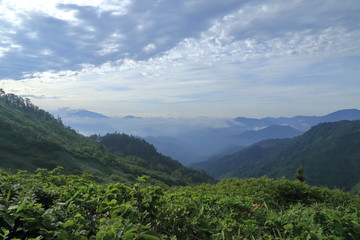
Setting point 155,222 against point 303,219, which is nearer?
point 155,222

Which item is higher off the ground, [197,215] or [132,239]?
[132,239]

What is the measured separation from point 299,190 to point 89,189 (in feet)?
42.1

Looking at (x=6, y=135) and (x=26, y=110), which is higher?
(x=26, y=110)

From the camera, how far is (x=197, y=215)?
395cm

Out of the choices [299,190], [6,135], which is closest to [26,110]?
[6,135]

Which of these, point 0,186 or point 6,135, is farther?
point 6,135

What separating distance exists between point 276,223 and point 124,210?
103 inches

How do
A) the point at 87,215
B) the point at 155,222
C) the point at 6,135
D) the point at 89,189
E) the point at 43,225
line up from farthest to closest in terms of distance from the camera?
the point at 6,135 < the point at 89,189 < the point at 155,222 < the point at 87,215 < the point at 43,225

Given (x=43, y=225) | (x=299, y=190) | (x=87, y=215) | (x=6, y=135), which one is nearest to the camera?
(x=43, y=225)

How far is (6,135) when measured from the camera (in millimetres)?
78125

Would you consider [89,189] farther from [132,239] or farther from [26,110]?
[26,110]

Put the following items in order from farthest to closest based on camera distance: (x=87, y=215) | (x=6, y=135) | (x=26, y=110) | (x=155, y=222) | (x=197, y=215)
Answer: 1. (x=26, y=110)
2. (x=6, y=135)
3. (x=197, y=215)
4. (x=155, y=222)
5. (x=87, y=215)

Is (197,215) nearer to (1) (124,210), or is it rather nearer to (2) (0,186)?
(1) (124,210)

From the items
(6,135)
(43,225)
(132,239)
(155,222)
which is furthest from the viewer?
(6,135)
